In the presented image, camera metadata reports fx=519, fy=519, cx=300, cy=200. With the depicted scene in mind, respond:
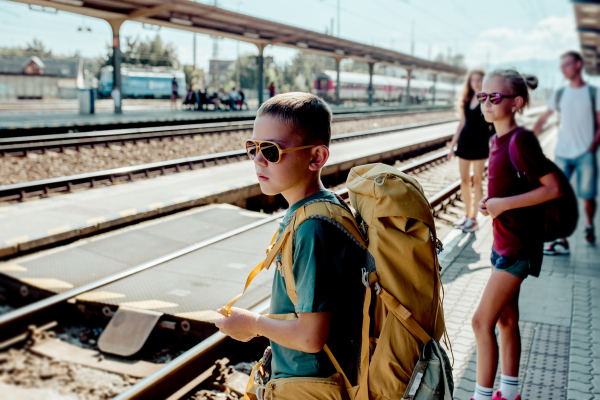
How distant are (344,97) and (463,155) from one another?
4516cm

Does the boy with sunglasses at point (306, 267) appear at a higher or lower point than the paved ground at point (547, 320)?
higher

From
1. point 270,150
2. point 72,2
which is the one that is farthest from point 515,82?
point 72,2

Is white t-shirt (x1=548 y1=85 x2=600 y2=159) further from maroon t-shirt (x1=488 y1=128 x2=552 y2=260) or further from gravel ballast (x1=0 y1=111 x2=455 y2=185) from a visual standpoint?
gravel ballast (x1=0 y1=111 x2=455 y2=185)

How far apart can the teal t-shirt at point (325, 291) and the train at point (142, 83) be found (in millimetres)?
51998

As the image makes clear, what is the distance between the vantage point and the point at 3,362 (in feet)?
12.4

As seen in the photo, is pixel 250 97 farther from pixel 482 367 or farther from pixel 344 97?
pixel 482 367

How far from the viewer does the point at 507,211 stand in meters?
2.73

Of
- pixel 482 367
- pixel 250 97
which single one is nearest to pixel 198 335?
pixel 482 367

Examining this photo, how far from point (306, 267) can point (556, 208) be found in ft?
6.25

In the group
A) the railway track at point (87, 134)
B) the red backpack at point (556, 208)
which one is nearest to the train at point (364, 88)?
the railway track at point (87, 134)

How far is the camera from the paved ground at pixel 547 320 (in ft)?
10.8

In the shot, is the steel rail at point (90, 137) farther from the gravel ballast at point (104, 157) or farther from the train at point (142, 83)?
the train at point (142, 83)

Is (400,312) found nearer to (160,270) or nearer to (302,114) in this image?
(302,114)

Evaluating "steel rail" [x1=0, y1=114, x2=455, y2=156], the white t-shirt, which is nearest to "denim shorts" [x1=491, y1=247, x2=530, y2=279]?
the white t-shirt
